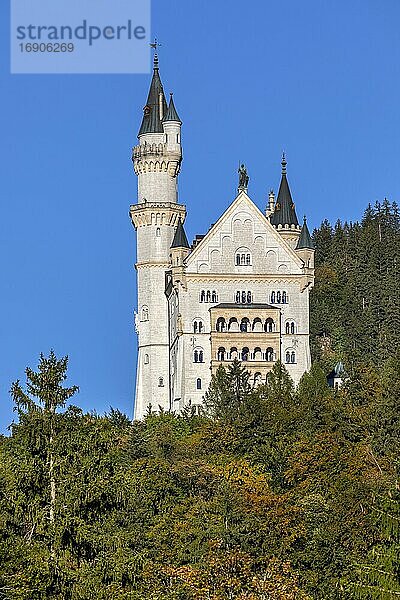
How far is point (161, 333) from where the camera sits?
115 meters

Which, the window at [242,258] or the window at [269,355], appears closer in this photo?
the window at [269,355]

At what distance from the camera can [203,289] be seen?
111 meters

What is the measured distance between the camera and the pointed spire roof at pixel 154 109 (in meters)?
119

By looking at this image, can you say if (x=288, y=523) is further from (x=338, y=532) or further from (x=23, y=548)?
(x=23, y=548)

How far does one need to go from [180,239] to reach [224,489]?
48782 millimetres

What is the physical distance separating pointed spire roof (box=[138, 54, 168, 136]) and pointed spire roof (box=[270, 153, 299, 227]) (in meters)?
8.89

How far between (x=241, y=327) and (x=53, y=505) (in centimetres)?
6669

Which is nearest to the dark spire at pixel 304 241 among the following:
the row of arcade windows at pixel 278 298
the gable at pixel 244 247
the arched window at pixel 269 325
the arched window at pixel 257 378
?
the gable at pixel 244 247

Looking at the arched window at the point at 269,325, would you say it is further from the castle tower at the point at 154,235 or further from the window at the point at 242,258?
the castle tower at the point at 154,235

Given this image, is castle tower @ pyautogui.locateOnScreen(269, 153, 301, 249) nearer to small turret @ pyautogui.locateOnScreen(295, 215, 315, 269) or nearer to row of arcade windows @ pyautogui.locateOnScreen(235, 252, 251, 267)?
small turret @ pyautogui.locateOnScreen(295, 215, 315, 269)

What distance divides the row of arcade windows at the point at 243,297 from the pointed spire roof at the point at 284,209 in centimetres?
999

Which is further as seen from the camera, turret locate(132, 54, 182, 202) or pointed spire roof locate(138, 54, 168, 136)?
pointed spire roof locate(138, 54, 168, 136)

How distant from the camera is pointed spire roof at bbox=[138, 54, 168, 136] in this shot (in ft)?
390

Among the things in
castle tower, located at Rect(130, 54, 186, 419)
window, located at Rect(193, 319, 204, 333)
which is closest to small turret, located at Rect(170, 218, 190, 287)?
window, located at Rect(193, 319, 204, 333)
